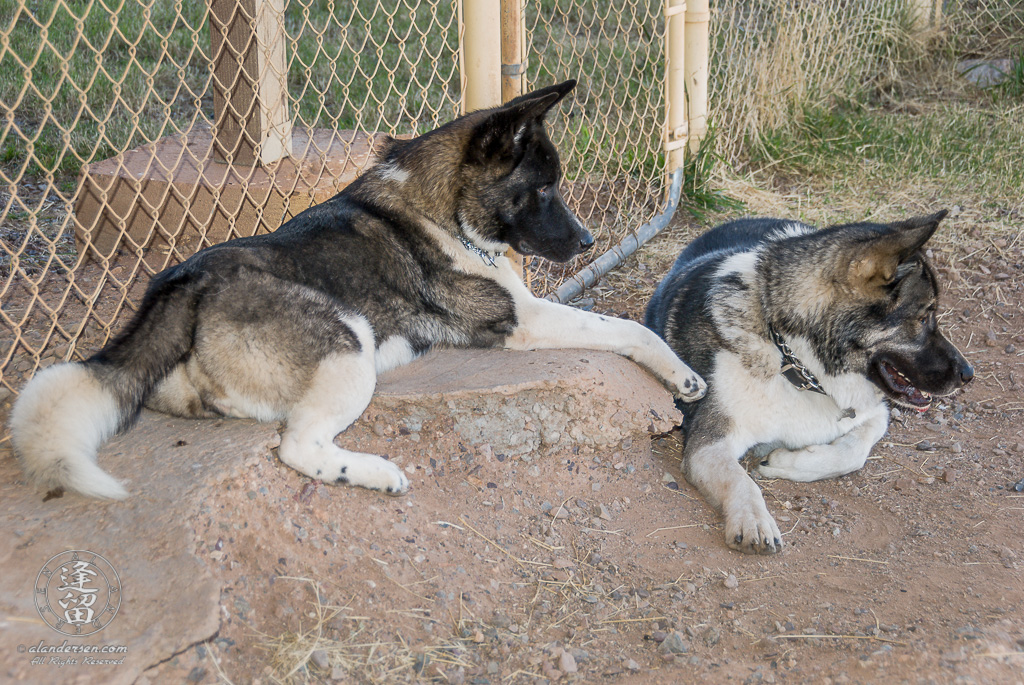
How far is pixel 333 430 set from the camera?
9.32 ft

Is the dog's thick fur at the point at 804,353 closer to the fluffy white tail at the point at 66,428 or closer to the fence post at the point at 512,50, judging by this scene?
the fence post at the point at 512,50

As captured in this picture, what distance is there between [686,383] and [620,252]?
6.94ft

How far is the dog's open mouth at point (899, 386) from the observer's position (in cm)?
338

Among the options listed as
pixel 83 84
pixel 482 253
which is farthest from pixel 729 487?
pixel 83 84

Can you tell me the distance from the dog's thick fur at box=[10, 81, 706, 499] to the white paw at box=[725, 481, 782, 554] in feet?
1.75

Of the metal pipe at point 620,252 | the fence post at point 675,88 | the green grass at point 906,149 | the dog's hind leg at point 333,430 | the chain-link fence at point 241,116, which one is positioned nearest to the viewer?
the dog's hind leg at point 333,430

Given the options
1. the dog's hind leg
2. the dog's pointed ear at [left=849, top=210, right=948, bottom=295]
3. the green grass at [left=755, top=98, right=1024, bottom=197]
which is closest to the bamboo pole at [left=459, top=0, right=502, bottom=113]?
the dog's hind leg

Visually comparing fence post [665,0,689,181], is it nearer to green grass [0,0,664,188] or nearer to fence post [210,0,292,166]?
green grass [0,0,664,188]

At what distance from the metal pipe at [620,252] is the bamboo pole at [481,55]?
1242 mm

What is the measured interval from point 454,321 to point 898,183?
202 inches

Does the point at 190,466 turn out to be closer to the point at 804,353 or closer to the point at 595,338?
the point at 595,338

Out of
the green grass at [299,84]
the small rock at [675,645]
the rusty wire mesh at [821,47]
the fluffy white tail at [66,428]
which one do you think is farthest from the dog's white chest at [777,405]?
the rusty wire mesh at [821,47]

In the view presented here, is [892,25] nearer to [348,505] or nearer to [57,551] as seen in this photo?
[348,505]

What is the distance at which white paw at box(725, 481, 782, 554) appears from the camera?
9.88ft
